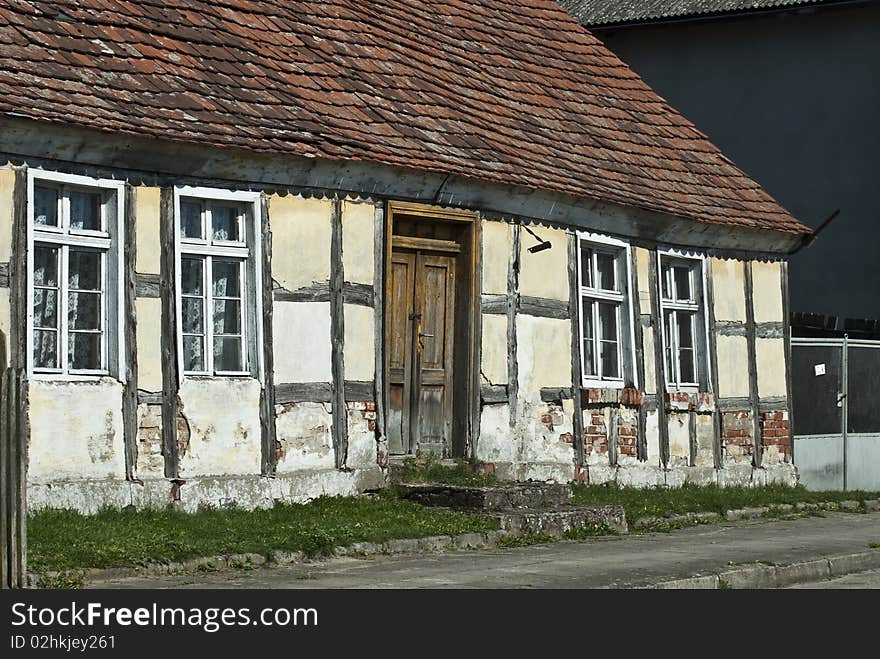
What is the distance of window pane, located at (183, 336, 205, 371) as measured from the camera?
43.8 ft

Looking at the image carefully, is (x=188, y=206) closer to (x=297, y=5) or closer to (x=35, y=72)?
(x=35, y=72)

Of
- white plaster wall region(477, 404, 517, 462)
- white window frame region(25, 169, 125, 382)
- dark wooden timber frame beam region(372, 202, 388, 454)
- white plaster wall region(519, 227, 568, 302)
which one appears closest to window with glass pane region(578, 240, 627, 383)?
white plaster wall region(519, 227, 568, 302)

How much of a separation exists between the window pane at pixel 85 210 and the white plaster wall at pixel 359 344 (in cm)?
255

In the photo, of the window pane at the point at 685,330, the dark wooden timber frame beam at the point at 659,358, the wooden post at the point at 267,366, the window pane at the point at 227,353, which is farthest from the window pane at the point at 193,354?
the window pane at the point at 685,330

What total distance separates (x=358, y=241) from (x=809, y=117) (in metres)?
13.1

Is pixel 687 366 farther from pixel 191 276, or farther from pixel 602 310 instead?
pixel 191 276

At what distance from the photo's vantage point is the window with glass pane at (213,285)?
13383 millimetres

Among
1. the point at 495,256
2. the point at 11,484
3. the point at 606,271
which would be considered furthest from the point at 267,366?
the point at 11,484

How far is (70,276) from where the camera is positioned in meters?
12.6

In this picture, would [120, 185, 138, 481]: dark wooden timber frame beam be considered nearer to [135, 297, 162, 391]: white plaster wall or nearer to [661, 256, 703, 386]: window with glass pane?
[135, 297, 162, 391]: white plaster wall

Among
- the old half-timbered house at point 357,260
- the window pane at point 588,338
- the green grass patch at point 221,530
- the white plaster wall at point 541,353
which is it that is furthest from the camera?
the window pane at point 588,338

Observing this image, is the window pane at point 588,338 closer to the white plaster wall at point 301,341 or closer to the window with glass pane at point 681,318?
the window with glass pane at point 681,318
